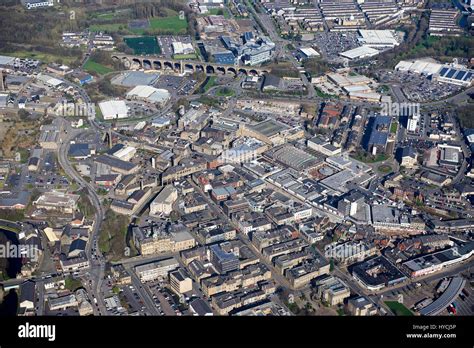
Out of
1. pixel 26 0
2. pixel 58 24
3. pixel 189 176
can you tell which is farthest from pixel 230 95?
pixel 26 0

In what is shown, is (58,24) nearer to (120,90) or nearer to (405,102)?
(120,90)

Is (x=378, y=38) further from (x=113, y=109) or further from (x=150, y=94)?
(x=113, y=109)

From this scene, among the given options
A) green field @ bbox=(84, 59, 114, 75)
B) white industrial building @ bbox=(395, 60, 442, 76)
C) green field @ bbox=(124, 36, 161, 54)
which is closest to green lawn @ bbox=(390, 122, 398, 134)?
white industrial building @ bbox=(395, 60, 442, 76)

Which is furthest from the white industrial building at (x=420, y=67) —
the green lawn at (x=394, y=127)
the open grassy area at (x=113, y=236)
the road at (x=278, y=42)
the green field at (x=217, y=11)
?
the open grassy area at (x=113, y=236)

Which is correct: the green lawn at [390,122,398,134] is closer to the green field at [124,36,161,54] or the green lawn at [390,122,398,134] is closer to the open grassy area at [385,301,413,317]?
the open grassy area at [385,301,413,317]

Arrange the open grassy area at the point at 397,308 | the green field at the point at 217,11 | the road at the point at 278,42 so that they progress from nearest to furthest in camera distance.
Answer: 1. the open grassy area at the point at 397,308
2. the road at the point at 278,42
3. the green field at the point at 217,11

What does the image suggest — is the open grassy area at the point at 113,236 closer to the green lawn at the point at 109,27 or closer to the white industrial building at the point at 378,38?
the green lawn at the point at 109,27

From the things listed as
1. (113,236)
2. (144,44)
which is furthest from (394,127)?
(144,44)
